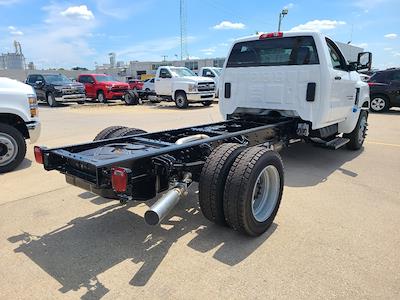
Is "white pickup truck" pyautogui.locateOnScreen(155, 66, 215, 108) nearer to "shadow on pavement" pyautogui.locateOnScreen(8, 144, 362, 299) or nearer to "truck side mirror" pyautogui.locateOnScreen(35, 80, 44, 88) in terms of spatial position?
"truck side mirror" pyautogui.locateOnScreen(35, 80, 44, 88)

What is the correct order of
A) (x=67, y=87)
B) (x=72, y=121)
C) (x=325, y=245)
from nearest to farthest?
(x=325, y=245) → (x=72, y=121) → (x=67, y=87)

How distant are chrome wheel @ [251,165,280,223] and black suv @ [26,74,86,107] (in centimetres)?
1767

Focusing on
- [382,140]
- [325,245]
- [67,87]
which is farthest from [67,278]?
[67,87]

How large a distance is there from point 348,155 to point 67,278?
5995 millimetres

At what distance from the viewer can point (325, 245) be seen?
3.28 meters

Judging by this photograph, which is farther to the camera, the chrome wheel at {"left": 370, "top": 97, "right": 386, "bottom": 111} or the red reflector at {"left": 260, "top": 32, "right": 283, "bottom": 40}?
the chrome wheel at {"left": 370, "top": 97, "right": 386, "bottom": 111}

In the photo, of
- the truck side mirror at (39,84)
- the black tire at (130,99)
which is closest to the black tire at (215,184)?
the black tire at (130,99)

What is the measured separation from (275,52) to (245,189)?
3.37m

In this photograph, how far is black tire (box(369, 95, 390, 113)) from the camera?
47.5 ft

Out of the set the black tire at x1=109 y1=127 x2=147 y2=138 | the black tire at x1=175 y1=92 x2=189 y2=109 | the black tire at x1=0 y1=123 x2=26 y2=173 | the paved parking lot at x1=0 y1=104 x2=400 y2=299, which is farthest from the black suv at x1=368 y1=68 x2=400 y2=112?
the black tire at x1=0 y1=123 x2=26 y2=173

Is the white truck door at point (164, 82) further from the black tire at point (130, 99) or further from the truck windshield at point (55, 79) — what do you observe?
the truck windshield at point (55, 79)

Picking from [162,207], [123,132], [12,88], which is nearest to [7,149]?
[12,88]

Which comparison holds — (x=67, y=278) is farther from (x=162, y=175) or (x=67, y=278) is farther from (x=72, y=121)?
(x=72, y=121)

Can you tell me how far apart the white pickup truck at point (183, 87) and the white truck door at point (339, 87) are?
11247 millimetres
